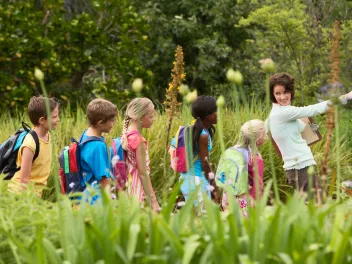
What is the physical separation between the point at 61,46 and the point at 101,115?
7.96 metres

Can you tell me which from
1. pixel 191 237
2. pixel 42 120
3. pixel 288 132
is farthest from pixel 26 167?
pixel 191 237

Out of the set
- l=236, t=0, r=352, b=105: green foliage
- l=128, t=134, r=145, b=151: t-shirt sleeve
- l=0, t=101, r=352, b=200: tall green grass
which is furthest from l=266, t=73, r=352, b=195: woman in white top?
l=236, t=0, r=352, b=105: green foliage

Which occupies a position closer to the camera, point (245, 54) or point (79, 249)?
point (79, 249)

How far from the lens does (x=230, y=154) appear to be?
5.83m

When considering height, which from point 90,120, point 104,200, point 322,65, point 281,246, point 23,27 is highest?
point 23,27

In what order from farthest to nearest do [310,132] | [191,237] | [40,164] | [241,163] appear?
[310,132] → [241,163] → [40,164] → [191,237]

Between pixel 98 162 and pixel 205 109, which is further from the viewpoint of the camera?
pixel 205 109

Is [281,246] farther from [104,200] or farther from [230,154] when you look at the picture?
[230,154]

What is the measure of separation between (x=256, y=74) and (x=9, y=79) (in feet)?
19.7

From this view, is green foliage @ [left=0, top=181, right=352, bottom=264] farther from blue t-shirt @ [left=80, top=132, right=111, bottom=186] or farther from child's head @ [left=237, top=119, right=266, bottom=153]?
child's head @ [left=237, top=119, right=266, bottom=153]

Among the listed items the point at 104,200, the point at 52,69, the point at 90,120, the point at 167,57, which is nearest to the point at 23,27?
the point at 52,69

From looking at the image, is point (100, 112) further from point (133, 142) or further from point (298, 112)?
point (298, 112)

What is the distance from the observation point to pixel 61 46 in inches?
525

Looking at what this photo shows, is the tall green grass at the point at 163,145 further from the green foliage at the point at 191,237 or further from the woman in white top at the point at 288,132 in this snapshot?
the green foliage at the point at 191,237
